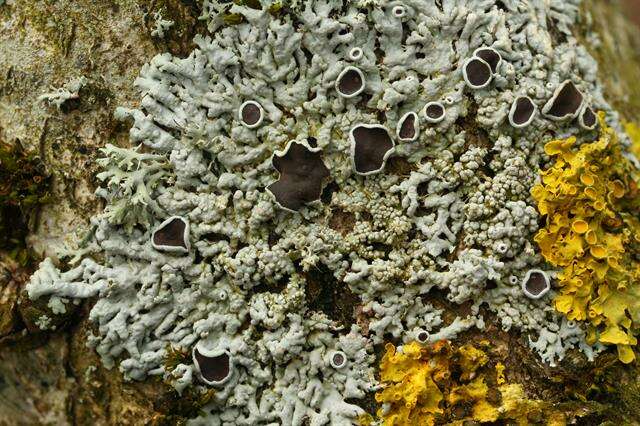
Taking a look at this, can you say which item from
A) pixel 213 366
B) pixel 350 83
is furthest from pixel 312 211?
pixel 213 366

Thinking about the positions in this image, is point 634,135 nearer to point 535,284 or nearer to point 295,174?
point 535,284

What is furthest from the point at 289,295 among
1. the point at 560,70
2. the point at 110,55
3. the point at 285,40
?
the point at 560,70

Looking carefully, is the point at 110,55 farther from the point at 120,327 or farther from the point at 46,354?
the point at 46,354

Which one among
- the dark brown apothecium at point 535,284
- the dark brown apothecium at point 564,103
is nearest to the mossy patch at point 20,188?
the dark brown apothecium at point 535,284

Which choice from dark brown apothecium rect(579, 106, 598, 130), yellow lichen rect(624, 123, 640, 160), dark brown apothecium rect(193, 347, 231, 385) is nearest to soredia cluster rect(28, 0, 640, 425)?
dark brown apothecium rect(193, 347, 231, 385)

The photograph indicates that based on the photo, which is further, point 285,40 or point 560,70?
point 560,70
